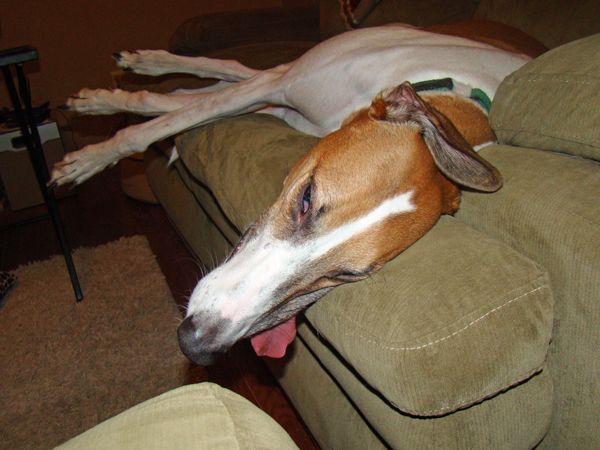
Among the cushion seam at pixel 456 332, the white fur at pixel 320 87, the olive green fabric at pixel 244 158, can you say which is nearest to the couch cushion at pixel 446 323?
the cushion seam at pixel 456 332

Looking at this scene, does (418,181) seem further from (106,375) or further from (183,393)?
(106,375)

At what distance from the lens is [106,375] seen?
8.00 feet

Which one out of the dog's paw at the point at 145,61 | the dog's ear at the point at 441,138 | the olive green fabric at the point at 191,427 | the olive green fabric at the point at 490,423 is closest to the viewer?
the olive green fabric at the point at 191,427

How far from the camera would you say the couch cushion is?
1.04 meters

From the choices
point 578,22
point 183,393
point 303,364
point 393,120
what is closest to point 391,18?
point 578,22

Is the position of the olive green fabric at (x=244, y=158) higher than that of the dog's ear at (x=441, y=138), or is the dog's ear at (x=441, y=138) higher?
the dog's ear at (x=441, y=138)

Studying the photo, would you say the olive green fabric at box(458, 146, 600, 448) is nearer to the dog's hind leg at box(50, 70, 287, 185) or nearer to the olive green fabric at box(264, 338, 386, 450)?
the olive green fabric at box(264, 338, 386, 450)

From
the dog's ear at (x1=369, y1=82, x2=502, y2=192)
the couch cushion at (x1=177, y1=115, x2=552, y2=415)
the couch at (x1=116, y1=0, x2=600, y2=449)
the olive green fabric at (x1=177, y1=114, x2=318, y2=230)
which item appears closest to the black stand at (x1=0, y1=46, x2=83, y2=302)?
the olive green fabric at (x1=177, y1=114, x2=318, y2=230)

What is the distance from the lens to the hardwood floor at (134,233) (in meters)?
2.35

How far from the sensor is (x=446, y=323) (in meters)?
1.05

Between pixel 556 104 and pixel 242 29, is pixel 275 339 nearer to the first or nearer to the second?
pixel 556 104

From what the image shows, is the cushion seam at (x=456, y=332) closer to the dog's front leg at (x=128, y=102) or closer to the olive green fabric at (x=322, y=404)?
the olive green fabric at (x=322, y=404)

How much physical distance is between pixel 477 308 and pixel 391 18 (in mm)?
3203

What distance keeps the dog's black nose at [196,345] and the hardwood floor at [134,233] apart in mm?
984
